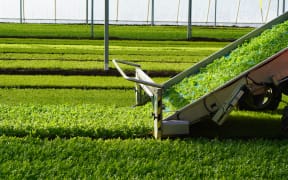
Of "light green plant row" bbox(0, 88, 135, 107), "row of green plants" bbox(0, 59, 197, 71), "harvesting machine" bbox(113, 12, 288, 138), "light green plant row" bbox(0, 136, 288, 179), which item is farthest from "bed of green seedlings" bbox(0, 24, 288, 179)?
"row of green plants" bbox(0, 59, 197, 71)

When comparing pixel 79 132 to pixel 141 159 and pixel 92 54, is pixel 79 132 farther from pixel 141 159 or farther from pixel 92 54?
pixel 92 54

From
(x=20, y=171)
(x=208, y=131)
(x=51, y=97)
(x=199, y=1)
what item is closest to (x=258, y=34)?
(x=208, y=131)

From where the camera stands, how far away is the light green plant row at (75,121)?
20.2 ft

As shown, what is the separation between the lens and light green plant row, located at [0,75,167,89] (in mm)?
10922

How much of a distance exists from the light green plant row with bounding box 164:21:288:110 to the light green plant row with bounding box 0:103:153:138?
460mm

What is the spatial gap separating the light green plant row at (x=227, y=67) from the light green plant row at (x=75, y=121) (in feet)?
1.51

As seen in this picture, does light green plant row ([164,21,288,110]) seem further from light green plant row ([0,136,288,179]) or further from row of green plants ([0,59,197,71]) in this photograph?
row of green plants ([0,59,197,71])

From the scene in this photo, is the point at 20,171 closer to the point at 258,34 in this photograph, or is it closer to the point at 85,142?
the point at 85,142

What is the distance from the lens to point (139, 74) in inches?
292

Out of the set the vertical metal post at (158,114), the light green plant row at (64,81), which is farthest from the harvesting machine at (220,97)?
the light green plant row at (64,81)

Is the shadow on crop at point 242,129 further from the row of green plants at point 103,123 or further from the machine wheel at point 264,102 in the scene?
the machine wheel at point 264,102

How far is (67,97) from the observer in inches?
370

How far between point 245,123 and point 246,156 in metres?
1.82

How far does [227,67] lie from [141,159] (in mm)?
2382
